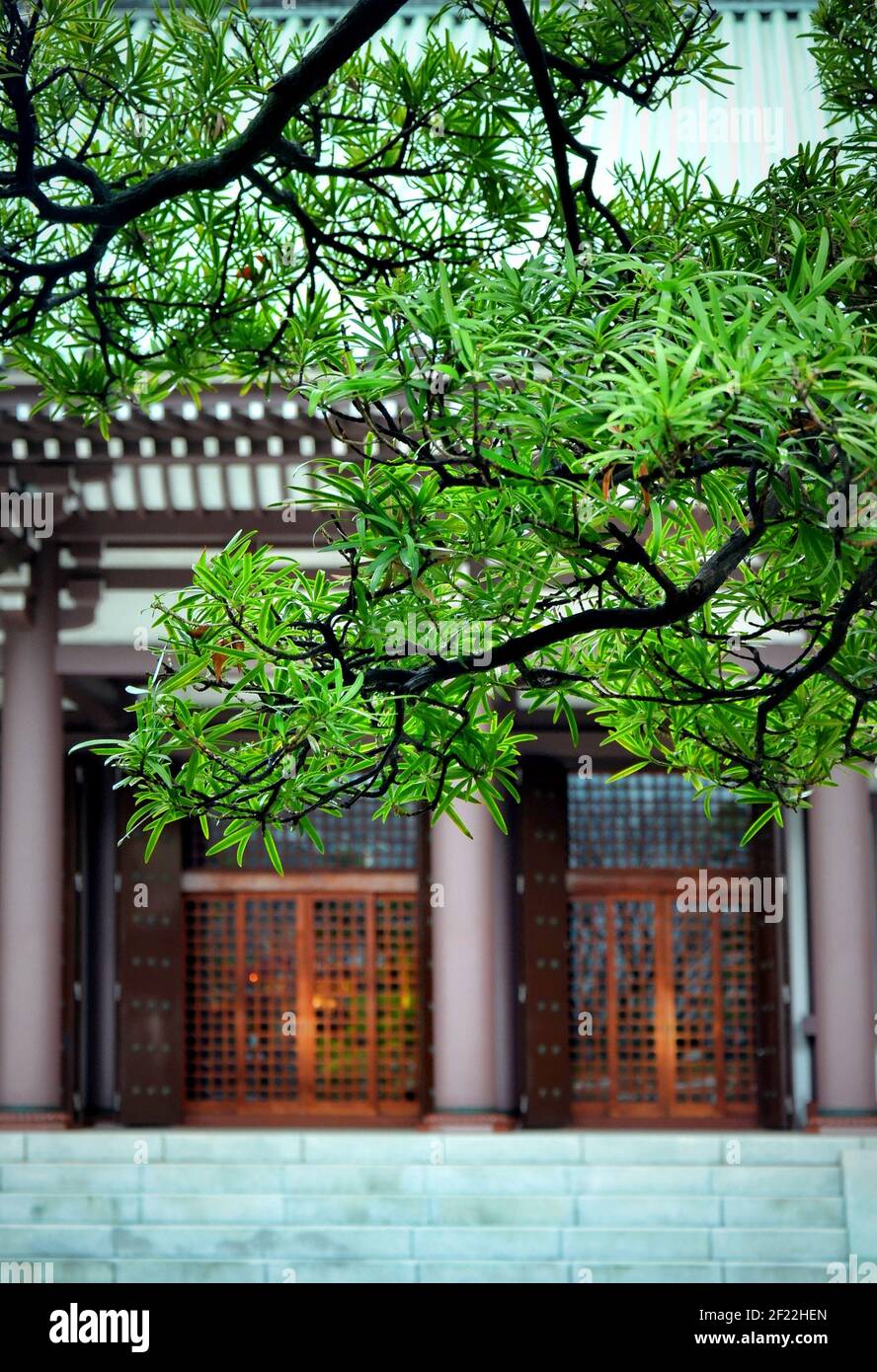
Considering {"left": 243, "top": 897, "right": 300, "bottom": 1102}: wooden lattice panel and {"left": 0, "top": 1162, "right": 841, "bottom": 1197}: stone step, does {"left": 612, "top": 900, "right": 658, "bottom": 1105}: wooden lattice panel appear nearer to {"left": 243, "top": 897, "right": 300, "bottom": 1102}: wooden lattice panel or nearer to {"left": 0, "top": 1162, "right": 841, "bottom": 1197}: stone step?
{"left": 0, "top": 1162, "right": 841, "bottom": 1197}: stone step

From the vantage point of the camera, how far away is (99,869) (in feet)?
37.4

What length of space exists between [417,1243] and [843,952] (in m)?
3.05

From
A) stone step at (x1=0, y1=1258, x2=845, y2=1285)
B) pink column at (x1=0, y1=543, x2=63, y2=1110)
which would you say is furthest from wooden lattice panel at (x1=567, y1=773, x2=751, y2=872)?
pink column at (x1=0, y1=543, x2=63, y2=1110)

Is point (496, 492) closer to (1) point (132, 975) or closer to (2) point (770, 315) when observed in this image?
(2) point (770, 315)

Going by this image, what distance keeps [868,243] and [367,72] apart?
142cm

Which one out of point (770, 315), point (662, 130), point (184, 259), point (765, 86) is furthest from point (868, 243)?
point (765, 86)

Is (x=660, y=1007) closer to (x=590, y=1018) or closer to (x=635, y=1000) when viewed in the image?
(x=635, y=1000)

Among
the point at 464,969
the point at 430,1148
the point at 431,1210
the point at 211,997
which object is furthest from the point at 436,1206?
the point at 211,997

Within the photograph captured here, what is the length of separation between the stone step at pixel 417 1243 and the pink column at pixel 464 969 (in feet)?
2.88

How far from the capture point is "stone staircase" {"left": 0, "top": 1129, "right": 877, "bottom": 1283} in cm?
848

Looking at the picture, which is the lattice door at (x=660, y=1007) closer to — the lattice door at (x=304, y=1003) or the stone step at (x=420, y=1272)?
the lattice door at (x=304, y=1003)

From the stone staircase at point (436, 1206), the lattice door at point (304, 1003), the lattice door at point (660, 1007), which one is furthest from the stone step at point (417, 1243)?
the lattice door at point (660, 1007)

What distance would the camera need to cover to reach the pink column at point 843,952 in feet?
30.6
